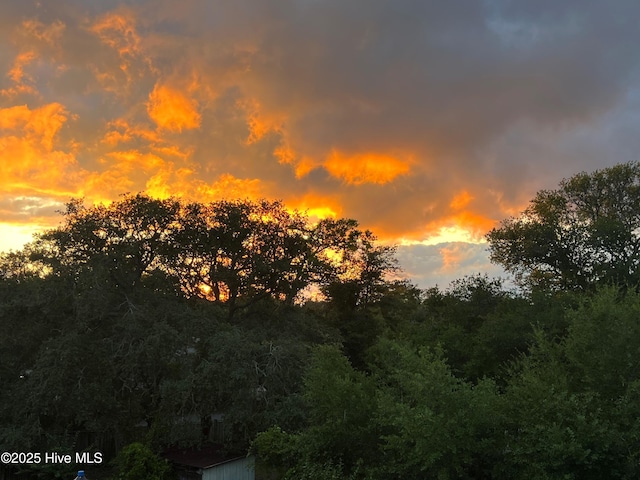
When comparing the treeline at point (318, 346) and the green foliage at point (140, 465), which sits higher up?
the treeline at point (318, 346)

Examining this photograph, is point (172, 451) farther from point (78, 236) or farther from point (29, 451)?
point (78, 236)

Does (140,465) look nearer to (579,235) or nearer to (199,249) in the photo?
(199,249)

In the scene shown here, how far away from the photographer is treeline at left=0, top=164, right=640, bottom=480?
36.6 ft

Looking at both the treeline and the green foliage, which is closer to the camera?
the treeline

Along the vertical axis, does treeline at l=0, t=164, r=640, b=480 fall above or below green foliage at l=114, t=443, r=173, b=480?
above

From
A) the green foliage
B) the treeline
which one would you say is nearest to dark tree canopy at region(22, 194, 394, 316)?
the treeline

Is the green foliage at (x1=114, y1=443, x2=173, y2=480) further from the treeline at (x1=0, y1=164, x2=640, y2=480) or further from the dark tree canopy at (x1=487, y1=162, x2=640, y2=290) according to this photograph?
the dark tree canopy at (x1=487, y1=162, x2=640, y2=290)

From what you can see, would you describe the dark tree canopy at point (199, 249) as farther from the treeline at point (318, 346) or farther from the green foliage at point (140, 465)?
the green foliage at point (140, 465)

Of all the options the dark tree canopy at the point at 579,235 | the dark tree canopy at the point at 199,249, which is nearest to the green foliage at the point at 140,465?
the dark tree canopy at the point at 199,249

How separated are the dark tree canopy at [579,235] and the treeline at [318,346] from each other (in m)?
0.14

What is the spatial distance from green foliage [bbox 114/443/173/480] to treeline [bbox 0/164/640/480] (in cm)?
121

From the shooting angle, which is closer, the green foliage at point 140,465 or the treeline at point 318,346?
the treeline at point 318,346

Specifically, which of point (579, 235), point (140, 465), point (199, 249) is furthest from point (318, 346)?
point (579, 235)

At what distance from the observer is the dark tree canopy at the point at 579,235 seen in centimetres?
3156
